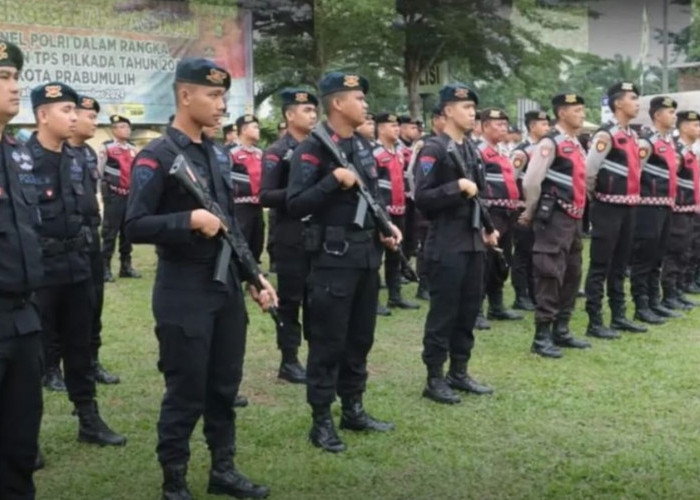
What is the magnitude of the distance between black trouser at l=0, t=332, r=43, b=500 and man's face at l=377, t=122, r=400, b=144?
6371 mm

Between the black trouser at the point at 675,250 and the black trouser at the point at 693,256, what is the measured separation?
0.55 metres

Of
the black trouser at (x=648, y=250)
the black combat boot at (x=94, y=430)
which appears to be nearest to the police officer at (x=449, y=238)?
the black combat boot at (x=94, y=430)

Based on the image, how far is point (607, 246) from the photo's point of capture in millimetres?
7492

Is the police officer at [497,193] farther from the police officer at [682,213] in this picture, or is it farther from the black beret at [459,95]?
the black beret at [459,95]

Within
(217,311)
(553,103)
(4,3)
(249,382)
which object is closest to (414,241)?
(553,103)

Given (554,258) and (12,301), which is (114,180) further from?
(12,301)

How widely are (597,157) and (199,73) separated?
461cm

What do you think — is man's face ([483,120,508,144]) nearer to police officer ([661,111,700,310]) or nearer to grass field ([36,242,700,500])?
police officer ([661,111,700,310])

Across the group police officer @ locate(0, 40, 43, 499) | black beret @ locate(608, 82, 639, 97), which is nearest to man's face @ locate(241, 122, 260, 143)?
black beret @ locate(608, 82, 639, 97)

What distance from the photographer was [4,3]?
1638 cm

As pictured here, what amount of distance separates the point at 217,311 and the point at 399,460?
1358 millimetres

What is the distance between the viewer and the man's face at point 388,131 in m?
9.30

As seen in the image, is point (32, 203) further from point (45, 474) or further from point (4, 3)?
point (4, 3)

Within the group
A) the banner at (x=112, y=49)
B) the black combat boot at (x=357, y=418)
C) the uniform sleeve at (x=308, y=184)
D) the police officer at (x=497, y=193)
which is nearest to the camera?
the uniform sleeve at (x=308, y=184)
